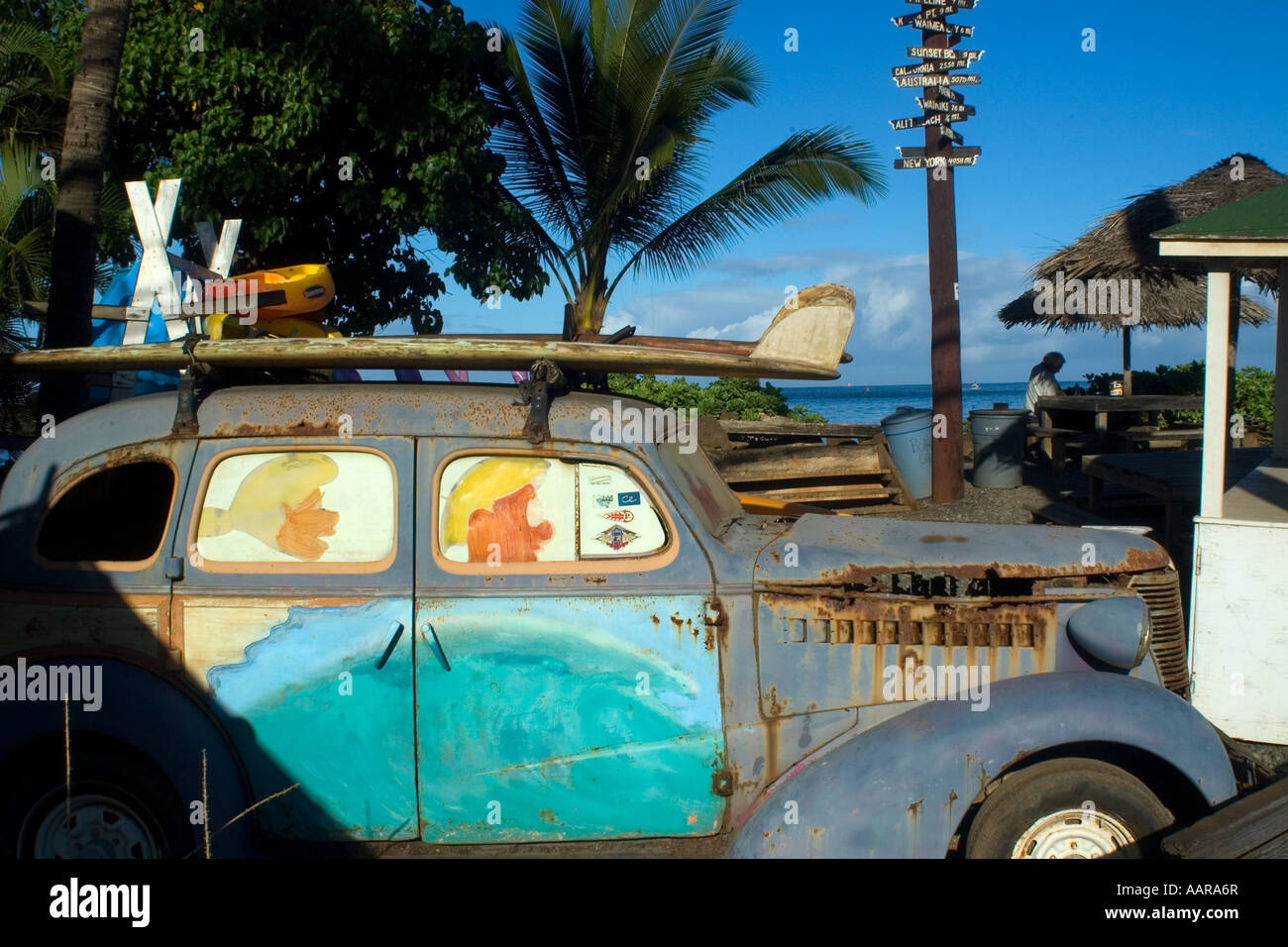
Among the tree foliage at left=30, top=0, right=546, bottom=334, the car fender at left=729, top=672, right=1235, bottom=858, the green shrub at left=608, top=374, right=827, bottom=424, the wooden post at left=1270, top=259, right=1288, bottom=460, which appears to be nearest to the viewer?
the car fender at left=729, top=672, right=1235, bottom=858

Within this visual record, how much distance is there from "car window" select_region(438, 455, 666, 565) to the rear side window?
4.11 ft

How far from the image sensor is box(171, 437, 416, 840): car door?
325 cm

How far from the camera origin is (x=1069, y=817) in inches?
125

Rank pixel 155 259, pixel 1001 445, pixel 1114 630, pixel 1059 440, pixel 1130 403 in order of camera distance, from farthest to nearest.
Answer: 1. pixel 1059 440
2. pixel 1130 403
3. pixel 1001 445
4. pixel 155 259
5. pixel 1114 630

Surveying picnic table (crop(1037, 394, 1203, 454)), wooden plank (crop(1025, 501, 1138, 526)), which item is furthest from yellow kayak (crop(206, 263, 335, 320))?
picnic table (crop(1037, 394, 1203, 454))

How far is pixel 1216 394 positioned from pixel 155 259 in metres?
5.63

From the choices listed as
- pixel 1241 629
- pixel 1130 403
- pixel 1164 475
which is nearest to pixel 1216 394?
pixel 1241 629

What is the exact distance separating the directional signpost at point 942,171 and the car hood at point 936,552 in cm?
821

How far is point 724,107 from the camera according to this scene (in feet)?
40.6

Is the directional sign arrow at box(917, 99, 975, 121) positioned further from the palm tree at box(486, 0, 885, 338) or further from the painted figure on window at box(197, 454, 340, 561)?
the painted figure on window at box(197, 454, 340, 561)

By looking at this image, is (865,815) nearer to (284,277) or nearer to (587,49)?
(284,277)

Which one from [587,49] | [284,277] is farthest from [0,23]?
[284,277]

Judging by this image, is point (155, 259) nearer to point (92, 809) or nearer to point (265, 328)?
point (265, 328)
